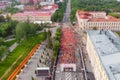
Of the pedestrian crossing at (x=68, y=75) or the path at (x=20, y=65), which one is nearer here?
the pedestrian crossing at (x=68, y=75)

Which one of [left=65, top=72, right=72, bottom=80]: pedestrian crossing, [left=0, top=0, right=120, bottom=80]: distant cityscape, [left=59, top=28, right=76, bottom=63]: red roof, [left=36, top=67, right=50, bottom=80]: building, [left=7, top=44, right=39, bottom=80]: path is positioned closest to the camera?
[left=0, top=0, right=120, bottom=80]: distant cityscape

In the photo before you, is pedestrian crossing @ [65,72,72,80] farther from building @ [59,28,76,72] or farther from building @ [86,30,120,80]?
building @ [86,30,120,80]

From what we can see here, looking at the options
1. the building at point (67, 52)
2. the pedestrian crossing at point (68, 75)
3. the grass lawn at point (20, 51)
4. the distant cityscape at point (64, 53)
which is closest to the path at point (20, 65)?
the distant cityscape at point (64, 53)

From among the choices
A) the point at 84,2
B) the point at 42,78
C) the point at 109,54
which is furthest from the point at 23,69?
the point at 84,2

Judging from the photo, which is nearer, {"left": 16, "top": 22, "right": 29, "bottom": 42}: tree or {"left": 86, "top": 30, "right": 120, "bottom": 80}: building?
{"left": 86, "top": 30, "right": 120, "bottom": 80}: building

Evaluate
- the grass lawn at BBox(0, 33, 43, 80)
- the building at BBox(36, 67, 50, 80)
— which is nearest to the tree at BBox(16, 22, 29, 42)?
the grass lawn at BBox(0, 33, 43, 80)

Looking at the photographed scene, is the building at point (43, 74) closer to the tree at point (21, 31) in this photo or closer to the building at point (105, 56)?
the building at point (105, 56)
